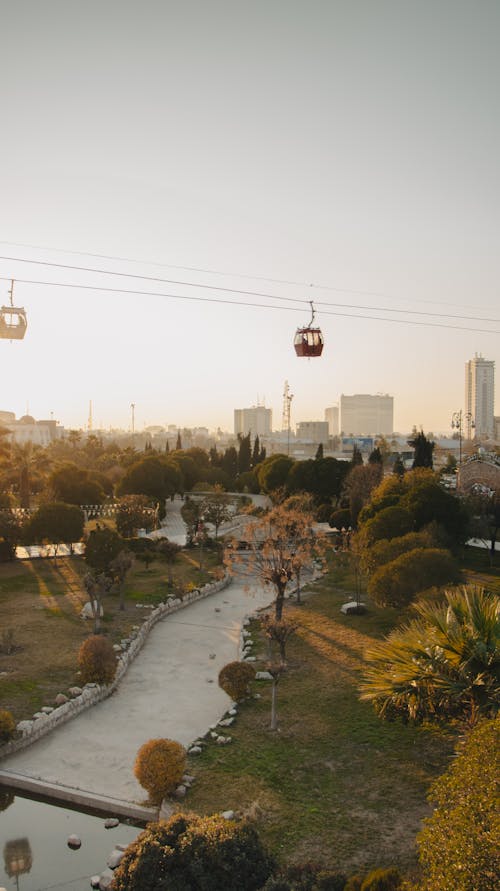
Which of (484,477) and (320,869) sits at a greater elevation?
(484,477)

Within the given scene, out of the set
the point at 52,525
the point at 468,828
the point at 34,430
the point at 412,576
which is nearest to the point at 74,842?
the point at 468,828

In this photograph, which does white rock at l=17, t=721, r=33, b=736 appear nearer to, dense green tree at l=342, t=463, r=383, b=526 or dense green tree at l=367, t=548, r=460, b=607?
dense green tree at l=367, t=548, r=460, b=607

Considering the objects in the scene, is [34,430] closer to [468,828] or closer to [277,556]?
[277,556]

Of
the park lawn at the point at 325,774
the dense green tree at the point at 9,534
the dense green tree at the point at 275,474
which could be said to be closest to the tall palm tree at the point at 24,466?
the dense green tree at the point at 9,534

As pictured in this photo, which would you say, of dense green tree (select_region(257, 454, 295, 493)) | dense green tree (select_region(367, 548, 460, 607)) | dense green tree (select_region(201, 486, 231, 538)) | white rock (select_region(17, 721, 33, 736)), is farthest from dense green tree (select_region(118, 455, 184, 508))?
white rock (select_region(17, 721, 33, 736))

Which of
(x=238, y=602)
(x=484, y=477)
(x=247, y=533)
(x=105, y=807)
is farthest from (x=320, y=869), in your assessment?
(x=484, y=477)

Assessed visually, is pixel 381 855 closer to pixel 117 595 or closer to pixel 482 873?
pixel 482 873
